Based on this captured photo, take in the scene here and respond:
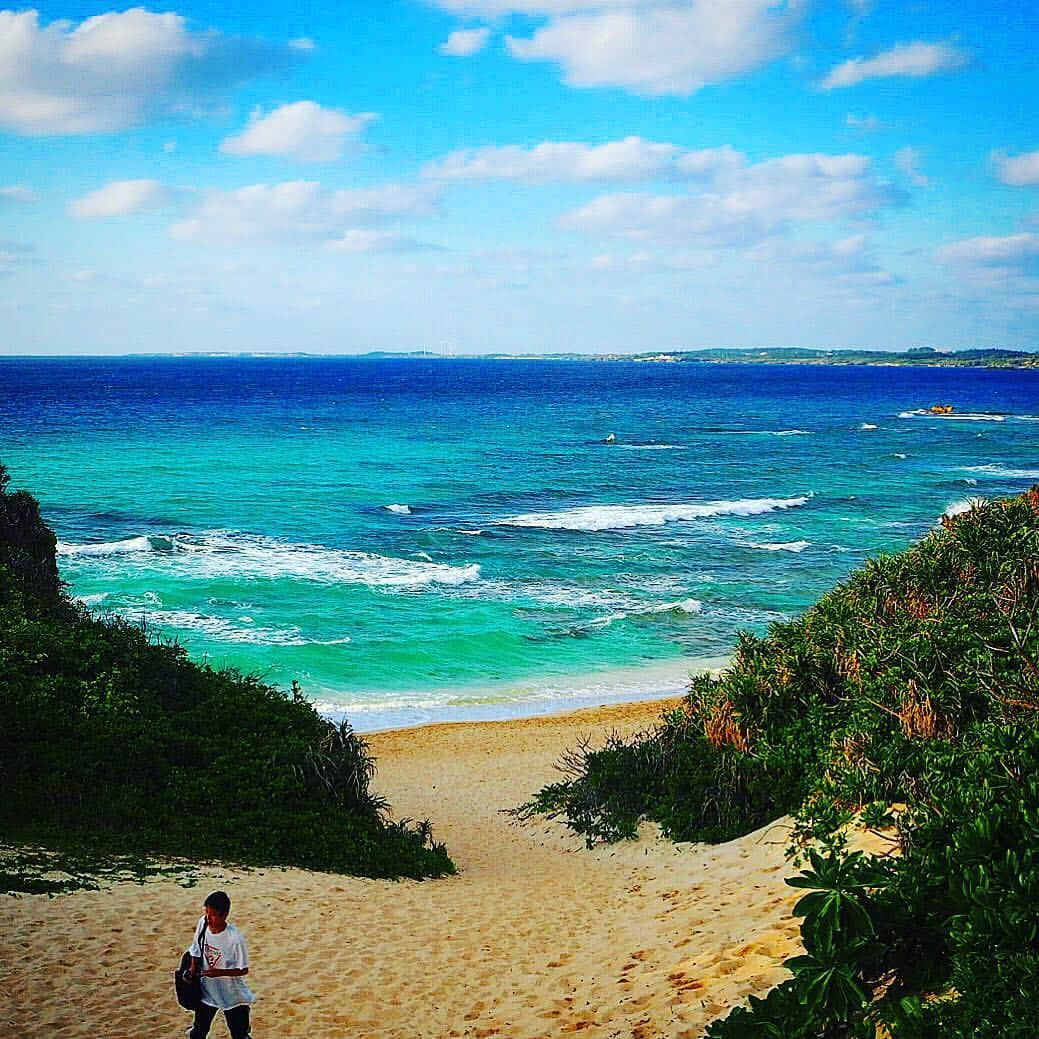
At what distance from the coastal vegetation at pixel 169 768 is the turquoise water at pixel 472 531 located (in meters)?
5.62

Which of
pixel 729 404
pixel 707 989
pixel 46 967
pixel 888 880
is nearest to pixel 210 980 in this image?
pixel 46 967

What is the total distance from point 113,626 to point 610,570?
22.4m

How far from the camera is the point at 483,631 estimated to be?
A: 29141 millimetres

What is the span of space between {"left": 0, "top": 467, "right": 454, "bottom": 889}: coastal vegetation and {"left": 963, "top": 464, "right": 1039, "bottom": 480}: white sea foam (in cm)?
5434

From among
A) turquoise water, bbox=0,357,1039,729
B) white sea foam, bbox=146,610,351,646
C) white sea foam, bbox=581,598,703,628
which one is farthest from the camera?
white sea foam, bbox=581,598,703,628

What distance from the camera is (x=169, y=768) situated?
12.9 meters

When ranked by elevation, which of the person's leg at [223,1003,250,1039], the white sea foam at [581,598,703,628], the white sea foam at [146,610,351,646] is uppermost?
the person's leg at [223,1003,250,1039]

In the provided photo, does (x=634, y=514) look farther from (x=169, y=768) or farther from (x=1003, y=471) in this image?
(x=169, y=768)

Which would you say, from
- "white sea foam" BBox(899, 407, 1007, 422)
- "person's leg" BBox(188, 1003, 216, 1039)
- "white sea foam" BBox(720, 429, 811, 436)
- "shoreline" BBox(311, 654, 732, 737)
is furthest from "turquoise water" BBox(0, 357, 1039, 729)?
"person's leg" BBox(188, 1003, 216, 1039)

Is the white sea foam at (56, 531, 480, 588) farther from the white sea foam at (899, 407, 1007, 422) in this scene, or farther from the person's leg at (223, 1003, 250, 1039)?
the white sea foam at (899, 407, 1007, 422)

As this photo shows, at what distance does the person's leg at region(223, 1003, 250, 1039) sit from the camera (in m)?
6.98

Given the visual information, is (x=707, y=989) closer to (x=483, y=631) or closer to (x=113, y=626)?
(x=113, y=626)

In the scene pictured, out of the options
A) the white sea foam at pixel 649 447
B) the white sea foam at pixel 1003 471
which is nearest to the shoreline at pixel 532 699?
the white sea foam at pixel 1003 471

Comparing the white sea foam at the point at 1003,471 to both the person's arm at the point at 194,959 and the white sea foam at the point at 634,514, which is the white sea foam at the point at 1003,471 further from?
the person's arm at the point at 194,959
